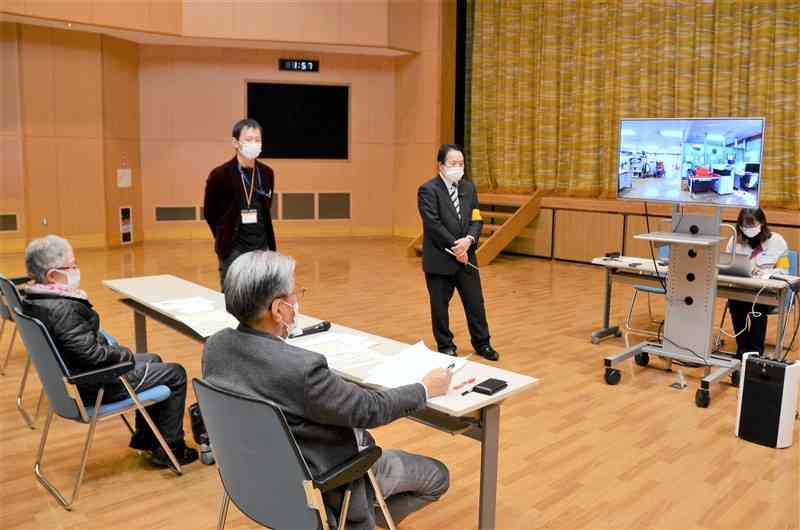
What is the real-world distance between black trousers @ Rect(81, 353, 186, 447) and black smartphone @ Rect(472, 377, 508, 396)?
168cm

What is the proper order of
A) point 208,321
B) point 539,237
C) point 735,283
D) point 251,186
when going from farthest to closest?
1. point 539,237
2. point 735,283
3. point 251,186
4. point 208,321

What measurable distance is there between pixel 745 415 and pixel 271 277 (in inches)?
123

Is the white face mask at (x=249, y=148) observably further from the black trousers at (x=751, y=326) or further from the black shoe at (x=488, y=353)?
the black trousers at (x=751, y=326)

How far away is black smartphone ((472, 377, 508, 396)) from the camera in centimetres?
250

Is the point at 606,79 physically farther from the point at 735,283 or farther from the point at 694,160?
the point at 694,160

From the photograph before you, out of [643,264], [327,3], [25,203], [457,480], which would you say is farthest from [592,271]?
[25,203]

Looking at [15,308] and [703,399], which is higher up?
[15,308]

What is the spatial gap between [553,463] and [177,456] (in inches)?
74.9

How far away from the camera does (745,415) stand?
13.4ft

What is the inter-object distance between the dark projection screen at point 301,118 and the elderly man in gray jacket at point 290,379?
10.4 meters

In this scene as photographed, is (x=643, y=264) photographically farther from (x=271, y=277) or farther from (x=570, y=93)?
(x=570, y=93)

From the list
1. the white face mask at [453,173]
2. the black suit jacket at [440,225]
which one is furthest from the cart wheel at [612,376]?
the white face mask at [453,173]

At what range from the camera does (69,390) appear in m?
3.10

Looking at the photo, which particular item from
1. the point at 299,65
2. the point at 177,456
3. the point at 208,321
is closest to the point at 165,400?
the point at 177,456
